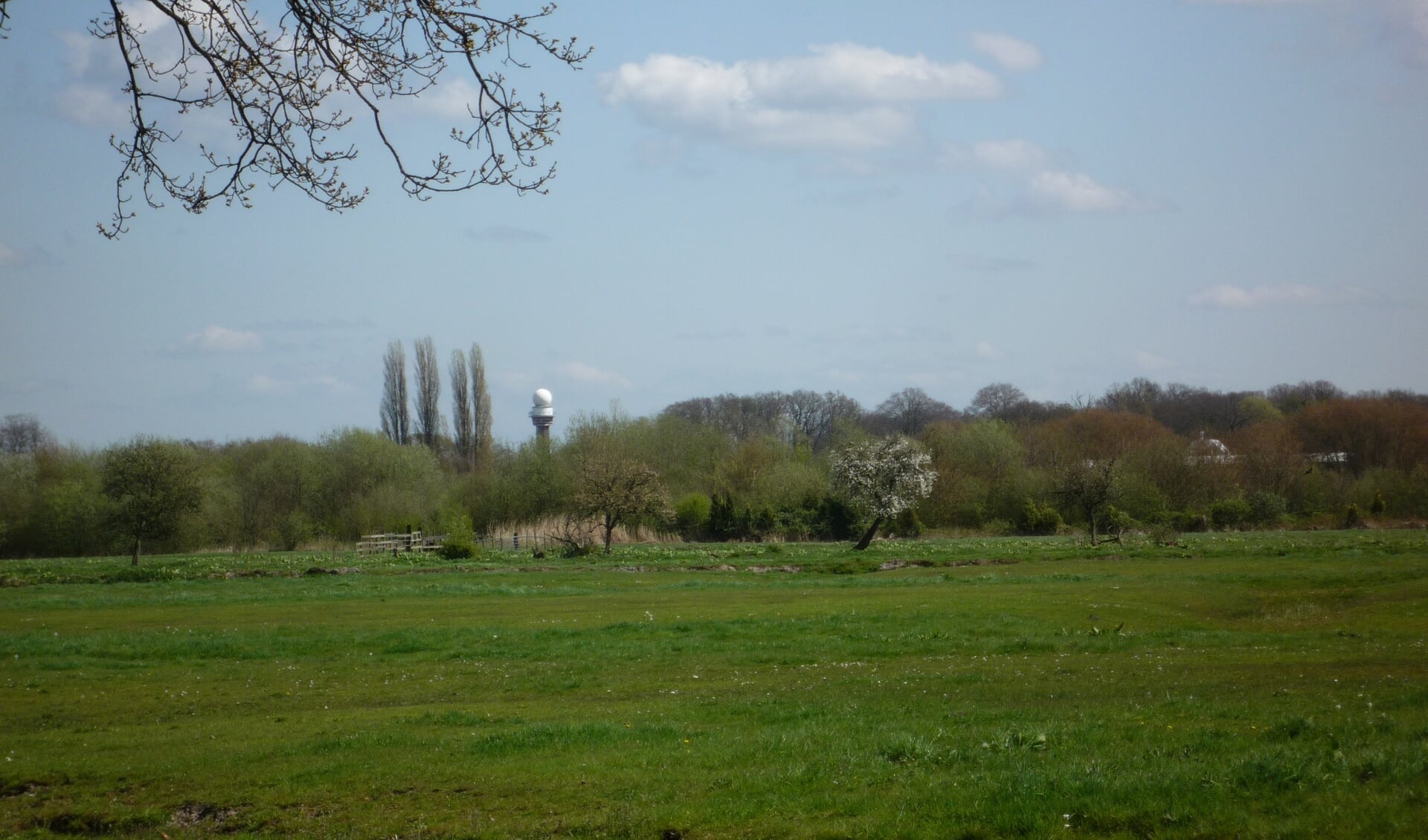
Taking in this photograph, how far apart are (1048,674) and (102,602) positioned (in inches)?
1199

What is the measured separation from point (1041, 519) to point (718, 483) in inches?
972

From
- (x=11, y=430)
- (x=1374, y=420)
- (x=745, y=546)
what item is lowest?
(x=745, y=546)

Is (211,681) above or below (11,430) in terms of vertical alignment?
below

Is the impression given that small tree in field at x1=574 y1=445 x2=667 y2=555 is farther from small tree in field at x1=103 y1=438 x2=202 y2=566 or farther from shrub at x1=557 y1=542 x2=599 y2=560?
small tree in field at x1=103 y1=438 x2=202 y2=566

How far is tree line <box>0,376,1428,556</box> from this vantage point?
6550 centimetres

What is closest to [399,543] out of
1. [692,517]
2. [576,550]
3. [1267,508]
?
[576,550]

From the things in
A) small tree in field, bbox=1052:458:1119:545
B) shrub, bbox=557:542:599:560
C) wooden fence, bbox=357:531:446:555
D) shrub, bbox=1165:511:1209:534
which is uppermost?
small tree in field, bbox=1052:458:1119:545

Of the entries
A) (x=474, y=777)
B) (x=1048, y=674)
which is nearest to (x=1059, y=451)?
(x=1048, y=674)

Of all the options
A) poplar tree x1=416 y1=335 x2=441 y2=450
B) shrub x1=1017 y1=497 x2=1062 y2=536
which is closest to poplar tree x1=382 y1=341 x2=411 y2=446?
poplar tree x1=416 y1=335 x2=441 y2=450

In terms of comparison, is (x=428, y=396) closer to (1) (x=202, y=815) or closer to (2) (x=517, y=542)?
(2) (x=517, y=542)

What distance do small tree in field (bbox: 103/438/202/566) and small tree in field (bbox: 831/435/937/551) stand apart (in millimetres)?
33947

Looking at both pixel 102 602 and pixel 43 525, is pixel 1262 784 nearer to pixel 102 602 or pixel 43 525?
pixel 102 602

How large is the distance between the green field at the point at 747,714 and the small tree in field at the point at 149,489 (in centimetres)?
2440

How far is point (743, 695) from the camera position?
14.4 metres
